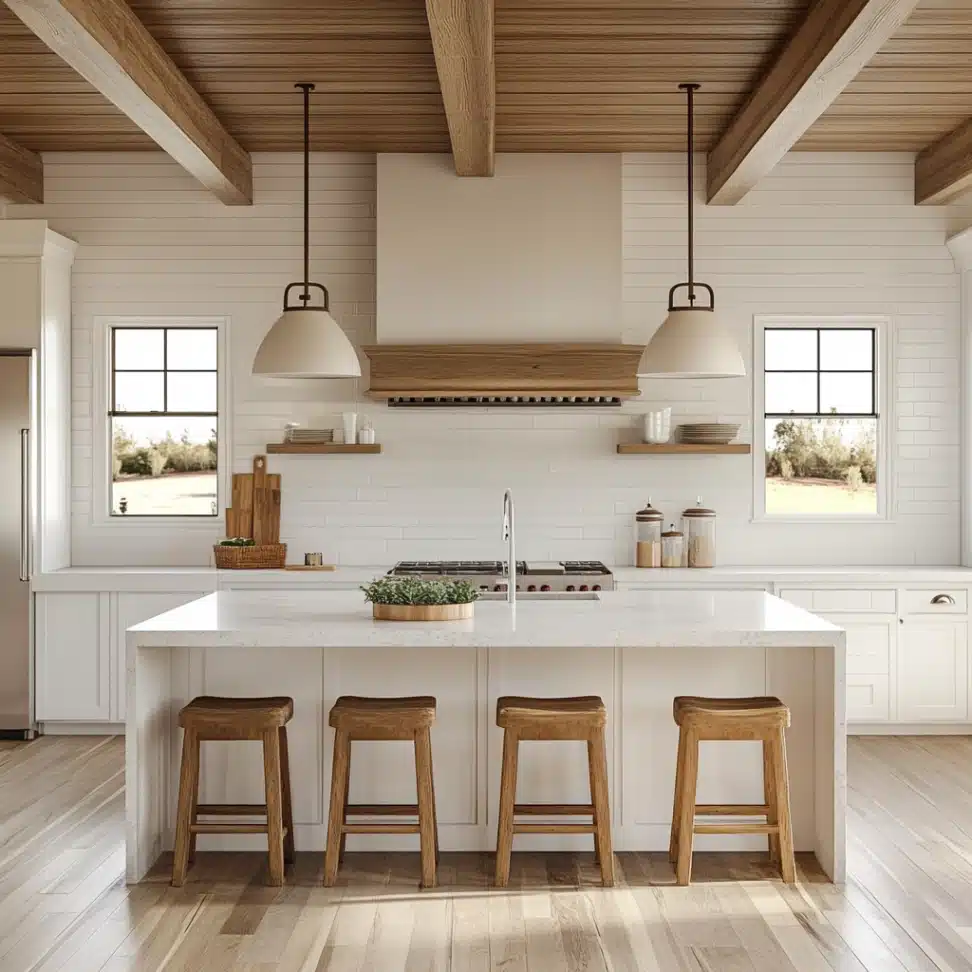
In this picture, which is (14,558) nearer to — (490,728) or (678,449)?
(490,728)

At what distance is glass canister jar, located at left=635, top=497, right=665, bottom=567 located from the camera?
23.2 ft

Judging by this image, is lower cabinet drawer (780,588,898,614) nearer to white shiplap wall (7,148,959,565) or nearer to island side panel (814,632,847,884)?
white shiplap wall (7,148,959,565)

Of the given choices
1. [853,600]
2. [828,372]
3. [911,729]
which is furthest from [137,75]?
[911,729]

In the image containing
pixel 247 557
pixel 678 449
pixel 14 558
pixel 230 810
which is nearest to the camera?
pixel 230 810

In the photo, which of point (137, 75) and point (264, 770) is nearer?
point (264, 770)

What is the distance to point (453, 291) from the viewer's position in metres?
6.75

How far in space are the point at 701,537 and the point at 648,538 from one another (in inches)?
12.2

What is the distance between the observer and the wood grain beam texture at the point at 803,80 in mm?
4277

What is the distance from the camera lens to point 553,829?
4.20 metres

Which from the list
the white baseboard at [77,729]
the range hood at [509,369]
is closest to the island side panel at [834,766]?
the range hood at [509,369]

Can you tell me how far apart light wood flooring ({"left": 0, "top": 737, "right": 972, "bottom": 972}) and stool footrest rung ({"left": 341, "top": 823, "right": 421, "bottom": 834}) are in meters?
0.19

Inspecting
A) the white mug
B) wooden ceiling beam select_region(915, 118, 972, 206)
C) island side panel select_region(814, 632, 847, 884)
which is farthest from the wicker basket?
wooden ceiling beam select_region(915, 118, 972, 206)

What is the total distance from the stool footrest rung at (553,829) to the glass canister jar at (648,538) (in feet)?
9.82

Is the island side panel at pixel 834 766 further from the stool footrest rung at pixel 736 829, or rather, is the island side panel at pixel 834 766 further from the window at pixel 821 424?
the window at pixel 821 424
